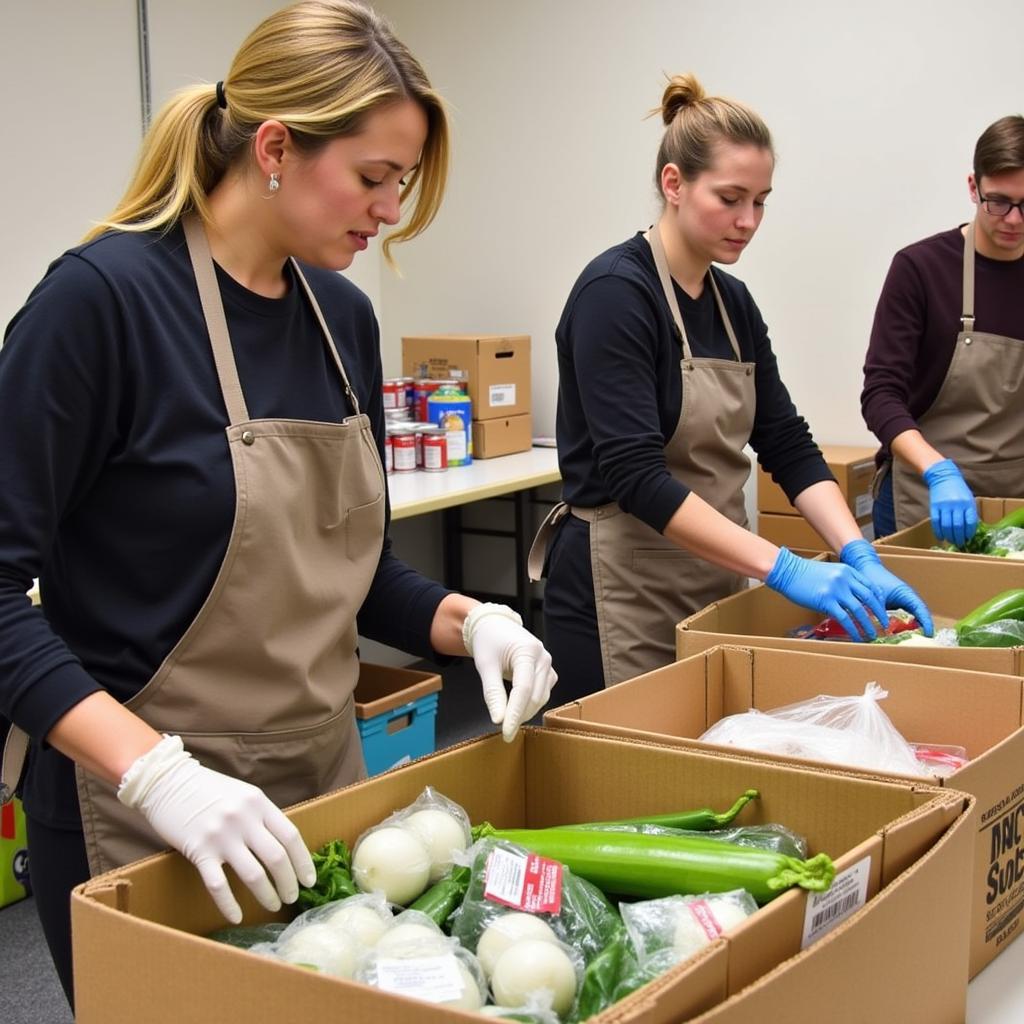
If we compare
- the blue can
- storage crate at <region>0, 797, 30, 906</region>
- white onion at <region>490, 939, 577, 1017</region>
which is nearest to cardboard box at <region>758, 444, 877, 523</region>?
the blue can

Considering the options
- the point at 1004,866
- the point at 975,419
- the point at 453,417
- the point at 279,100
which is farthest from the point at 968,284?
the point at 453,417

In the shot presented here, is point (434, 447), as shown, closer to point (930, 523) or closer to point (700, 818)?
point (930, 523)

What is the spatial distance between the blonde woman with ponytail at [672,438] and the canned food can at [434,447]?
1947 millimetres

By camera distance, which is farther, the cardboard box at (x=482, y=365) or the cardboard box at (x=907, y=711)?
the cardboard box at (x=482, y=365)

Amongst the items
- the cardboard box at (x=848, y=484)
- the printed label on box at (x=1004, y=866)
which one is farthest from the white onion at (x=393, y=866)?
the cardboard box at (x=848, y=484)

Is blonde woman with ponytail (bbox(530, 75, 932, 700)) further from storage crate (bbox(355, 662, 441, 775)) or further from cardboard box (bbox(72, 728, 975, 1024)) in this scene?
storage crate (bbox(355, 662, 441, 775))

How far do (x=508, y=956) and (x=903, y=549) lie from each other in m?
1.34

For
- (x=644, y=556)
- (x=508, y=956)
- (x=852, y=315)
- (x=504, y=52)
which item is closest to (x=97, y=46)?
(x=504, y=52)

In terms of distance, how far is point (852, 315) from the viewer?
3.81 m

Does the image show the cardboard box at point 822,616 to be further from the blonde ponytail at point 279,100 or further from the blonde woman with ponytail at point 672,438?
the blonde ponytail at point 279,100

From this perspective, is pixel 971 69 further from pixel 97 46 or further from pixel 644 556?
pixel 97 46

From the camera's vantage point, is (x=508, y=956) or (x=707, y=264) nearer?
(x=508, y=956)

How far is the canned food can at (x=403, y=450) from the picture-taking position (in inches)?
153

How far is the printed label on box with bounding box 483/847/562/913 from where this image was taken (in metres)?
0.89
